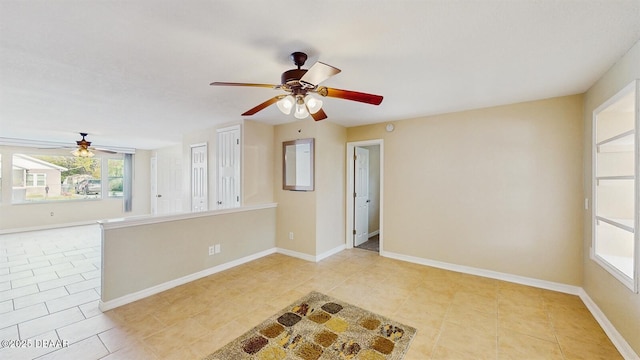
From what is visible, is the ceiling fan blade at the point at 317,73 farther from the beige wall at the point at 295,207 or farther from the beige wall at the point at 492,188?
the beige wall at the point at 492,188

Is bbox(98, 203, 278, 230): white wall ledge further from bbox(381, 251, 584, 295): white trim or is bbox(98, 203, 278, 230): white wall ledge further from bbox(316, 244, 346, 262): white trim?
bbox(381, 251, 584, 295): white trim

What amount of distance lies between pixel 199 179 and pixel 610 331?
5871 millimetres

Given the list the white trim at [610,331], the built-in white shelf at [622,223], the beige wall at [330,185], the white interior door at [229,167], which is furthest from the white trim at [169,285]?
the built-in white shelf at [622,223]

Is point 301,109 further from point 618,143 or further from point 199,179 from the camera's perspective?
point 199,179

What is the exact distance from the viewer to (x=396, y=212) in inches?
165

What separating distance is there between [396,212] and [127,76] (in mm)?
3933

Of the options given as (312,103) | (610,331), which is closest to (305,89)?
(312,103)

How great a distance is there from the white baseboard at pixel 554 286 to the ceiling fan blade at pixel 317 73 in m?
2.93

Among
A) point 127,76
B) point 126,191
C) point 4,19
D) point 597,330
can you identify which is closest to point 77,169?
point 126,191

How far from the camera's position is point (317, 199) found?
4148 millimetres

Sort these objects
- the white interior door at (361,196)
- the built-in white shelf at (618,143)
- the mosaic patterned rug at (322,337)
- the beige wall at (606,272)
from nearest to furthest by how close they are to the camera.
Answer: the beige wall at (606,272) → the mosaic patterned rug at (322,337) → the built-in white shelf at (618,143) → the white interior door at (361,196)

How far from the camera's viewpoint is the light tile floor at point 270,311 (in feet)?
6.59

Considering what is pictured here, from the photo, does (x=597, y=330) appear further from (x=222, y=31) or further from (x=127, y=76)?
(x=127, y=76)

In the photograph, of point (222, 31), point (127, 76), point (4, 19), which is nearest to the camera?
point (4, 19)
